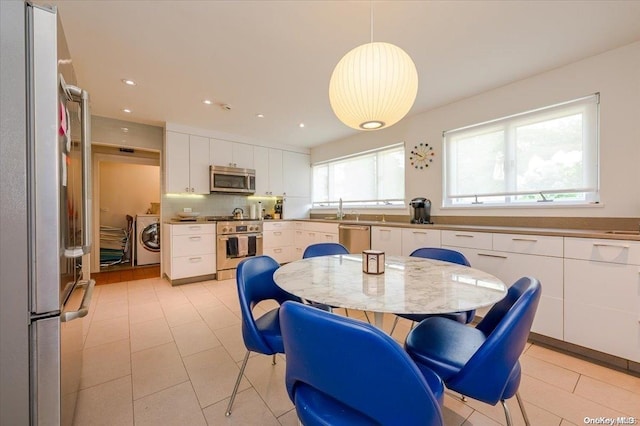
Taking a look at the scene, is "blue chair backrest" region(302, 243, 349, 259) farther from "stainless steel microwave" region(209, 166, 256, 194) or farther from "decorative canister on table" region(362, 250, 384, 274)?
"stainless steel microwave" region(209, 166, 256, 194)

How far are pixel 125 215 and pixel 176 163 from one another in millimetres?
2690

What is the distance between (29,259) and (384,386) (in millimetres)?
1089

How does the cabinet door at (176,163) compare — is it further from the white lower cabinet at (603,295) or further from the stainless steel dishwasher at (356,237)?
the white lower cabinet at (603,295)

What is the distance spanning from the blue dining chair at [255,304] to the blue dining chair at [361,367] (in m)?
0.67

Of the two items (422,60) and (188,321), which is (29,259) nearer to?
(188,321)

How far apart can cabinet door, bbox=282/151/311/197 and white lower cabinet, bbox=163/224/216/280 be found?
1.81 meters

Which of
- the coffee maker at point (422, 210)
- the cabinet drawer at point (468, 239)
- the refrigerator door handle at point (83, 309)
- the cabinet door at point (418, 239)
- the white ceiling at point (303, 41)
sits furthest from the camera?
the coffee maker at point (422, 210)

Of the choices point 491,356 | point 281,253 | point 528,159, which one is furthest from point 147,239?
point 528,159

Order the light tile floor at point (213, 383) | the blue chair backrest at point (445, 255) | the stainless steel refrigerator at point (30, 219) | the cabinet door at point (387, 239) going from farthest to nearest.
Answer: the cabinet door at point (387, 239) → the blue chair backrest at point (445, 255) → the light tile floor at point (213, 383) → the stainless steel refrigerator at point (30, 219)

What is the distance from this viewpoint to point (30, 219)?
80cm

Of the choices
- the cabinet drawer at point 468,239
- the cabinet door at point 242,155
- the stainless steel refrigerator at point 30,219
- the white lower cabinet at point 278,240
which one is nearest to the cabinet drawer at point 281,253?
the white lower cabinet at point 278,240

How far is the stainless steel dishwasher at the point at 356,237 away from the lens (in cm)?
348

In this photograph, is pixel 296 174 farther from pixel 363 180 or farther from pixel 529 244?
pixel 529 244

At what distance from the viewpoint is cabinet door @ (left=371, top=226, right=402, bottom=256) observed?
3115 millimetres
